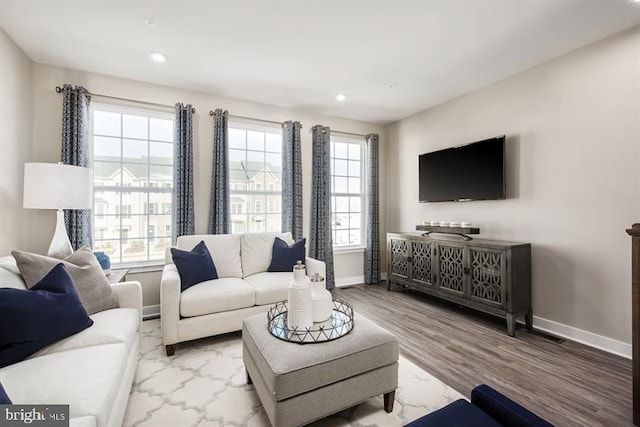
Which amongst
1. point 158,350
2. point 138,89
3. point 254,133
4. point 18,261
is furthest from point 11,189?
point 254,133

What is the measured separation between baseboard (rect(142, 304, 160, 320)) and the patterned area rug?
3.14ft

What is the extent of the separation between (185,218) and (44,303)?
2022 millimetres

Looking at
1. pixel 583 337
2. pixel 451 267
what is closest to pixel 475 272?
pixel 451 267

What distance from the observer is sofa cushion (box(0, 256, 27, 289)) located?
164cm

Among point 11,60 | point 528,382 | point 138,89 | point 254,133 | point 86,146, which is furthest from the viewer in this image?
point 254,133

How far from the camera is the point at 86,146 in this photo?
10.3 ft

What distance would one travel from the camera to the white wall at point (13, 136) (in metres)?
2.45

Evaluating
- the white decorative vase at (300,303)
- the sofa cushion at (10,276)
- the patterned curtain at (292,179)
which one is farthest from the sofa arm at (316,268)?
the sofa cushion at (10,276)

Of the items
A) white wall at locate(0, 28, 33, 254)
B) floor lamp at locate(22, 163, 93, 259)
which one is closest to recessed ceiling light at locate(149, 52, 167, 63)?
white wall at locate(0, 28, 33, 254)

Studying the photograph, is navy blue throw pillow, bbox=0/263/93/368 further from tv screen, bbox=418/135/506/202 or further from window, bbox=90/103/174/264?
tv screen, bbox=418/135/506/202

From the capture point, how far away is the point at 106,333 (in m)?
1.70

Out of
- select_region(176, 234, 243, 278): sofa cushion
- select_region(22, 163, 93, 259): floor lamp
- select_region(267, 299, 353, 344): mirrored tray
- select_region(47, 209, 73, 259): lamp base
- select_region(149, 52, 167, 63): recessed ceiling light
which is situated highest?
select_region(149, 52, 167, 63): recessed ceiling light

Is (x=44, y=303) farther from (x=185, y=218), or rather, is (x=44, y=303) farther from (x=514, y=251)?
(x=514, y=251)

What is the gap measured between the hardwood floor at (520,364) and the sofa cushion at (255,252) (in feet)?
4.39
